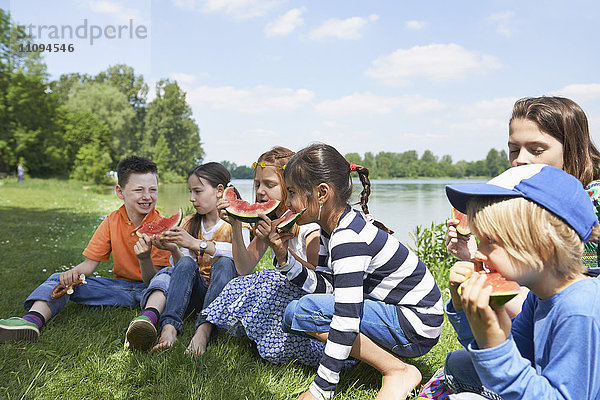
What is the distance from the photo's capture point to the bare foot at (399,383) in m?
2.55

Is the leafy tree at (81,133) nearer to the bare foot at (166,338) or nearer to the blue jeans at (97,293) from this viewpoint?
the blue jeans at (97,293)

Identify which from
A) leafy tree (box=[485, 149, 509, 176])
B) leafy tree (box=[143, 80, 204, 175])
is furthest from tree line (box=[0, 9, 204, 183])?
leafy tree (box=[485, 149, 509, 176])

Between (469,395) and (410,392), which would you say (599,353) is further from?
(410,392)

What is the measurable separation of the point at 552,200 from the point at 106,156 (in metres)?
47.8

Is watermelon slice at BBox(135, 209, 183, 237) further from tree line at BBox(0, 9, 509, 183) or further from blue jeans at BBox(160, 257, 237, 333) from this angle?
tree line at BBox(0, 9, 509, 183)

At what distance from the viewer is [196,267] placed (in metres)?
3.61

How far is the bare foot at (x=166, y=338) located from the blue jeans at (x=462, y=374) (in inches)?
75.6

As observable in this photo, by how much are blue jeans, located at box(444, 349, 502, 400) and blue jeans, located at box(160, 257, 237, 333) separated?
184cm

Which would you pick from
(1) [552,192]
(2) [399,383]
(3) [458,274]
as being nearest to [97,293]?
(2) [399,383]

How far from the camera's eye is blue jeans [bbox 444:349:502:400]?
6.49ft

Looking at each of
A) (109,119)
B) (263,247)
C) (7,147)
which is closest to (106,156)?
(109,119)

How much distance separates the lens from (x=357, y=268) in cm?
246

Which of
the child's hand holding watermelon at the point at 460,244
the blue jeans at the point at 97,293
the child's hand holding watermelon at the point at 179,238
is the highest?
the child's hand holding watermelon at the point at 460,244

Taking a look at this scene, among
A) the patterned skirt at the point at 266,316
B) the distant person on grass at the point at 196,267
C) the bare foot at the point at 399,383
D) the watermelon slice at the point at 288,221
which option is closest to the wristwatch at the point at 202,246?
the distant person on grass at the point at 196,267
